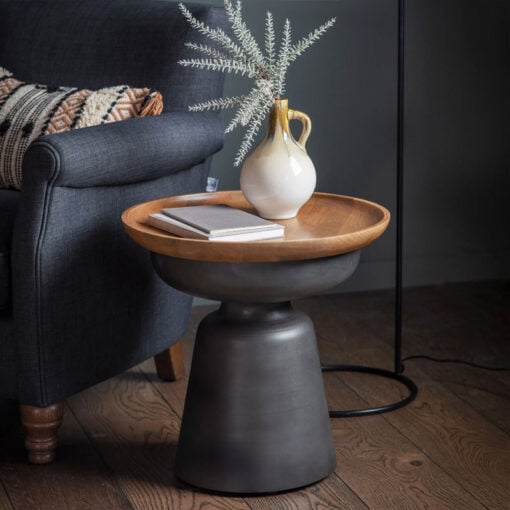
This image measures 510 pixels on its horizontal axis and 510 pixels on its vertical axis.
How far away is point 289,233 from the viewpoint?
1.71 metres

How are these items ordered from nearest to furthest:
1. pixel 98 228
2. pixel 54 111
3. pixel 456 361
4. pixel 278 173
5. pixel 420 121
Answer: pixel 278 173 < pixel 98 228 < pixel 54 111 < pixel 456 361 < pixel 420 121

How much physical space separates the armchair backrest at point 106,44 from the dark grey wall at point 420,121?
1.97ft

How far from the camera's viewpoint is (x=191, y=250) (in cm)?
162

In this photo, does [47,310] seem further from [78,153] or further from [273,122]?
[273,122]

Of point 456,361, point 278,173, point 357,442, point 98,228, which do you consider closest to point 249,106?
point 278,173

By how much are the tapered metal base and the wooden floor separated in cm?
5

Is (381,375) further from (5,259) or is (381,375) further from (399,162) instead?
(5,259)

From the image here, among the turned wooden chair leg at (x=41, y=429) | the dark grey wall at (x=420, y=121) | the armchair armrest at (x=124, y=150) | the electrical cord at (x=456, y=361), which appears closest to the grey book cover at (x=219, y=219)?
the armchair armrest at (x=124, y=150)

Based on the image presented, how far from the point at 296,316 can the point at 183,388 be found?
595 mm

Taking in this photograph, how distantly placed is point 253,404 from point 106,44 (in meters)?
1.08

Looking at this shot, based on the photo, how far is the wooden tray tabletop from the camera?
1.60m

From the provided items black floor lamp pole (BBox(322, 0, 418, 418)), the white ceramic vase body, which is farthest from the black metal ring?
the white ceramic vase body

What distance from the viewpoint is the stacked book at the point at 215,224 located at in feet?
5.40

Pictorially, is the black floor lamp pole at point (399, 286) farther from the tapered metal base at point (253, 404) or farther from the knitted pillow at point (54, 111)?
the knitted pillow at point (54, 111)
